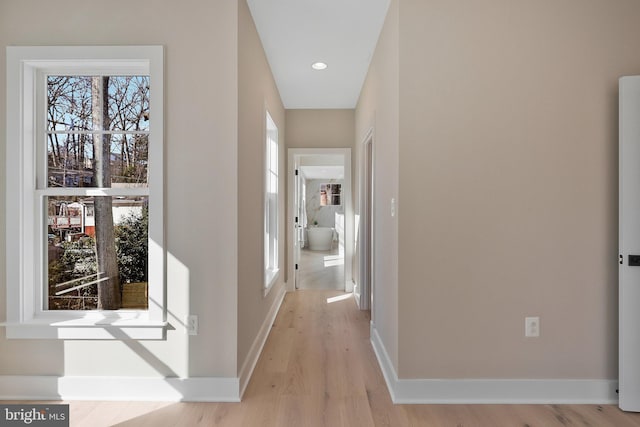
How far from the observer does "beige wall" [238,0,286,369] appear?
2221mm

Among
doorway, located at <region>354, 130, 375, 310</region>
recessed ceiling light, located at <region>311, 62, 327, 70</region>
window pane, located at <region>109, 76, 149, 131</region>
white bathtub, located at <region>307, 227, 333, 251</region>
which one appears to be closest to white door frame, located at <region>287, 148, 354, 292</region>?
doorway, located at <region>354, 130, 375, 310</region>

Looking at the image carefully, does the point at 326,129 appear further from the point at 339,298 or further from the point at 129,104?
the point at 129,104

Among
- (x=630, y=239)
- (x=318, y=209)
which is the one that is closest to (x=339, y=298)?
(x=630, y=239)

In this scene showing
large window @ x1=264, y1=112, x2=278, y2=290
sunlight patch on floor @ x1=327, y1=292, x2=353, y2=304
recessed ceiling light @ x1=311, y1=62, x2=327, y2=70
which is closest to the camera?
recessed ceiling light @ x1=311, y1=62, x2=327, y2=70

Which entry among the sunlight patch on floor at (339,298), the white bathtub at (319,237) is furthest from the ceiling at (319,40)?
the white bathtub at (319,237)

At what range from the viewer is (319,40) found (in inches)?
115

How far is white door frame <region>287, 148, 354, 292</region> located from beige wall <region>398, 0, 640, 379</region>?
2.74 metres

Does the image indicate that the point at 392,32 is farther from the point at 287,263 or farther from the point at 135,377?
the point at 287,263

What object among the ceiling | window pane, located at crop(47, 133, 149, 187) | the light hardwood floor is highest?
the ceiling

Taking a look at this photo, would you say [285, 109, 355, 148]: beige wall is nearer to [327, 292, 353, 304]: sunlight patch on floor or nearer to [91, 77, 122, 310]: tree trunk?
[327, 292, 353, 304]: sunlight patch on floor

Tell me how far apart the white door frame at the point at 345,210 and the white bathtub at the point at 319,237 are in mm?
4756

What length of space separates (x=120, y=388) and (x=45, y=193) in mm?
1309

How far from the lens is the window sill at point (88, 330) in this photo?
2088mm

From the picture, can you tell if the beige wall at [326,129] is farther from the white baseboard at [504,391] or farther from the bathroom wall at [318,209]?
the bathroom wall at [318,209]
